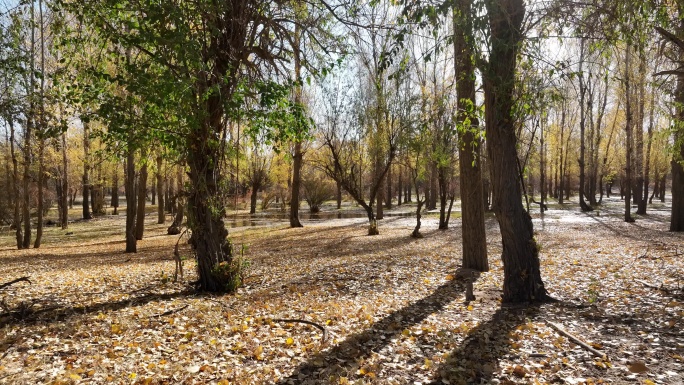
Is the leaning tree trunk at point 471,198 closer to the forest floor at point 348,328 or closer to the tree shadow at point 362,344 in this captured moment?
the forest floor at point 348,328

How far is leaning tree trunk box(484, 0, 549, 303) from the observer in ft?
18.2

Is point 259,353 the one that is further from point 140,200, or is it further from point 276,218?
point 276,218

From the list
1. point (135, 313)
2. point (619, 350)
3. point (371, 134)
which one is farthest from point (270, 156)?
point (619, 350)

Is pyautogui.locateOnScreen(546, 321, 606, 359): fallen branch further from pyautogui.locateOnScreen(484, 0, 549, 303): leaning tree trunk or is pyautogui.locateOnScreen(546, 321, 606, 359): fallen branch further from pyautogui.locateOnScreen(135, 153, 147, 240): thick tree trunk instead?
pyautogui.locateOnScreen(135, 153, 147, 240): thick tree trunk

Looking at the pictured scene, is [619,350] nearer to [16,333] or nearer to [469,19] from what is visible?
[469,19]

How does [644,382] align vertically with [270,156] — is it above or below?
below

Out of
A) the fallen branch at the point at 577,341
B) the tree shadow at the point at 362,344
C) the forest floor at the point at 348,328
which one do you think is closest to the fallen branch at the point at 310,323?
the forest floor at the point at 348,328

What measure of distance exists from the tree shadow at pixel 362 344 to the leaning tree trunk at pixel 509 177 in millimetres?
1220

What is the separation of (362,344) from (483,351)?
1366 mm

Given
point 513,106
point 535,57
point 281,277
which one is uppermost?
point 535,57

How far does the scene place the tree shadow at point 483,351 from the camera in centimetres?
392

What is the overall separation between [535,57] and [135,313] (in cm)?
668

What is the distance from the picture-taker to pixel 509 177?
19.1 ft

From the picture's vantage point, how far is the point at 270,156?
128 feet
